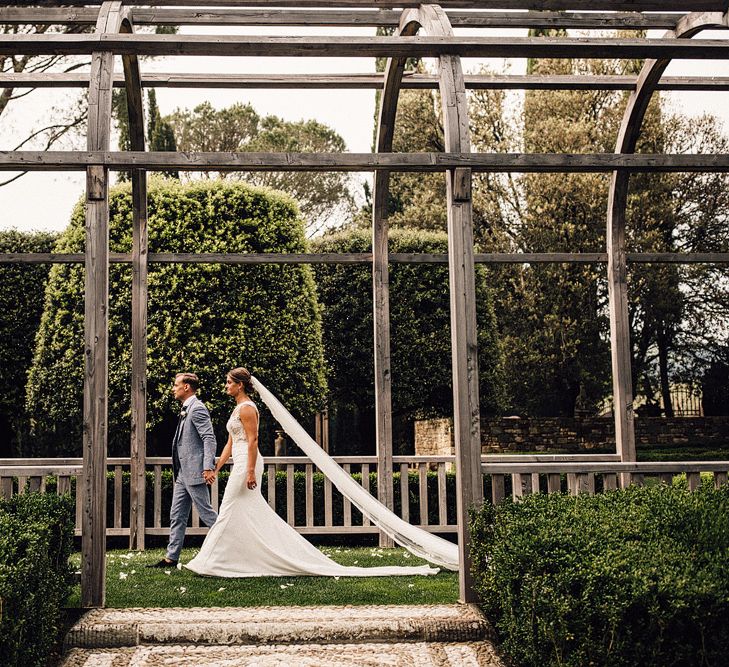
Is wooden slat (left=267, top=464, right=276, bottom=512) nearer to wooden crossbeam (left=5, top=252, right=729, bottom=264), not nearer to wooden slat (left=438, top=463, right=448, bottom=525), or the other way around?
wooden slat (left=438, top=463, right=448, bottom=525)

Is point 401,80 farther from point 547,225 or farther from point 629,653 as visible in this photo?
point 547,225

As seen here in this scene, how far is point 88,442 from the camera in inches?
217

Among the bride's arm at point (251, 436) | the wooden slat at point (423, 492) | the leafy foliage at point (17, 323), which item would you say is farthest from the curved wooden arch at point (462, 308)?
the leafy foliage at point (17, 323)

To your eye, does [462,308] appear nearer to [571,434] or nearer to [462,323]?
[462,323]

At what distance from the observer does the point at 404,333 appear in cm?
1473

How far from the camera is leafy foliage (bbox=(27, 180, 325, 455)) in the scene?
1141 centimetres

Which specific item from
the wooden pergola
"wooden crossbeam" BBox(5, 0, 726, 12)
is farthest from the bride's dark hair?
"wooden crossbeam" BBox(5, 0, 726, 12)


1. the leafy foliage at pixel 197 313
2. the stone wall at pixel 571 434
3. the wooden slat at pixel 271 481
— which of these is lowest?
the wooden slat at pixel 271 481

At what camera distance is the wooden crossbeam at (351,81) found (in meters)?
8.16

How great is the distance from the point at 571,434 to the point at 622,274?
41.5 ft

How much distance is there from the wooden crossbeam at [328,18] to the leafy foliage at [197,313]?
4.65 m

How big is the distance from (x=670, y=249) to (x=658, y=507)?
17804mm

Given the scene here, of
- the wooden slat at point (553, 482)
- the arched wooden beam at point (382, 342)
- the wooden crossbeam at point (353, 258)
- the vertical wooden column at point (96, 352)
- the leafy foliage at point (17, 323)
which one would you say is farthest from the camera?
the leafy foliage at point (17, 323)

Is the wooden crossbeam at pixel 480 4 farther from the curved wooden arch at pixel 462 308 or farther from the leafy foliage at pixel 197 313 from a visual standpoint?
the leafy foliage at pixel 197 313
